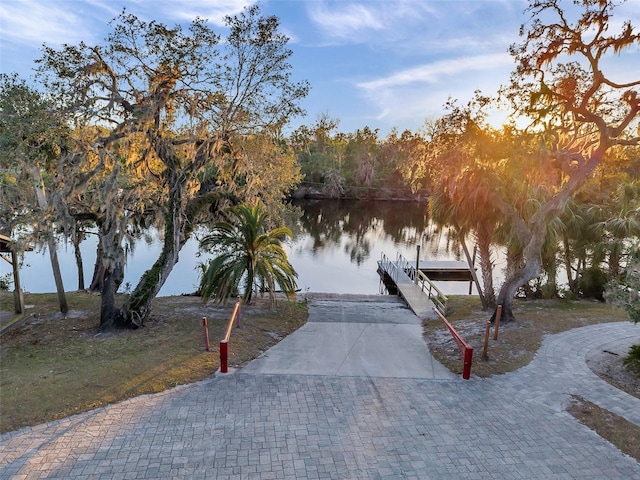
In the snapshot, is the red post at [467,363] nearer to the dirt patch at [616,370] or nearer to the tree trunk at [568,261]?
the dirt patch at [616,370]

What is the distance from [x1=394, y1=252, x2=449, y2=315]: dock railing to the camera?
44.5 feet

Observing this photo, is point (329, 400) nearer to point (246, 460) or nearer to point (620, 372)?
point (246, 460)

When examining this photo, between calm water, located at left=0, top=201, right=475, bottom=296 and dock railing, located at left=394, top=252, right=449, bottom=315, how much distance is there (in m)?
2.01

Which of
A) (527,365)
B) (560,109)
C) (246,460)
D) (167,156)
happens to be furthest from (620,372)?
(167,156)

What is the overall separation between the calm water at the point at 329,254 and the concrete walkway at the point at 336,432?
8.00 meters

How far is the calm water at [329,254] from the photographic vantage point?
68.6 ft

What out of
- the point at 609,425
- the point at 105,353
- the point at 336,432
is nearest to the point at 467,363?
the point at 609,425

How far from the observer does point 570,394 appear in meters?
7.00

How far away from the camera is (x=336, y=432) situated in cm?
566

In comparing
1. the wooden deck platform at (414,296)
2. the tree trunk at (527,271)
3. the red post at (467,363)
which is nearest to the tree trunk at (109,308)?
the red post at (467,363)

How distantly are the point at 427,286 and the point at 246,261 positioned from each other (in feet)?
30.8

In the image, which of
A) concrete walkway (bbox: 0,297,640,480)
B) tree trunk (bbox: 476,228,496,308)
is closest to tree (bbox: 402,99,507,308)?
tree trunk (bbox: 476,228,496,308)

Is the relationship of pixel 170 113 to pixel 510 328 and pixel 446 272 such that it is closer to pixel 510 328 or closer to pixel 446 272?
pixel 510 328

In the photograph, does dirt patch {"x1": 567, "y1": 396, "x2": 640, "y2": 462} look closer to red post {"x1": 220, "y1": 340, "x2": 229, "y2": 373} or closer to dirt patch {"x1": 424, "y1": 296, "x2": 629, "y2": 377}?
dirt patch {"x1": 424, "y1": 296, "x2": 629, "y2": 377}
